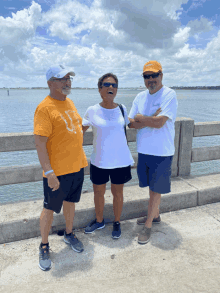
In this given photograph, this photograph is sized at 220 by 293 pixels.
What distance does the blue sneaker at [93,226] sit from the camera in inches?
134

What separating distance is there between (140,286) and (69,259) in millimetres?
890

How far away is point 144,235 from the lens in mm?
3271

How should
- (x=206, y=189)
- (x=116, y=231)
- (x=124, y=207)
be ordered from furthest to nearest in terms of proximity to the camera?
(x=206, y=189) < (x=124, y=207) < (x=116, y=231)

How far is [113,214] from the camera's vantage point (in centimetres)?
375

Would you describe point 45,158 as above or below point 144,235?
above

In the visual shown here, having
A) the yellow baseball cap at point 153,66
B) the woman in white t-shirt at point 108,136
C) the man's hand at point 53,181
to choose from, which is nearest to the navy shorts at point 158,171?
the woman in white t-shirt at point 108,136

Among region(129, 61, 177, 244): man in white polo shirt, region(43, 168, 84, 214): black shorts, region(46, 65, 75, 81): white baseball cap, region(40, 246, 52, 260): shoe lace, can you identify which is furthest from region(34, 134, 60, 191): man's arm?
region(129, 61, 177, 244): man in white polo shirt

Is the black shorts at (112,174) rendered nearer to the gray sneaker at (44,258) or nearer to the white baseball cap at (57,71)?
the gray sneaker at (44,258)

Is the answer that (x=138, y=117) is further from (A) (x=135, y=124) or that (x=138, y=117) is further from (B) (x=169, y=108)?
(B) (x=169, y=108)

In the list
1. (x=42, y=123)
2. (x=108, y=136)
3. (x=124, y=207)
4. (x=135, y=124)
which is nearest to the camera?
(x=42, y=123)

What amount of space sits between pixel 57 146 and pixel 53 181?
14.6 inches

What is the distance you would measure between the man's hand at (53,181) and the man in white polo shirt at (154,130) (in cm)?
121

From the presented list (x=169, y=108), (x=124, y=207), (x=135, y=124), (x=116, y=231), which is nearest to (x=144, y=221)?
(x=124, y=207)

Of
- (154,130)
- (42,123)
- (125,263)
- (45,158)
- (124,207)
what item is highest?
(42,123)
